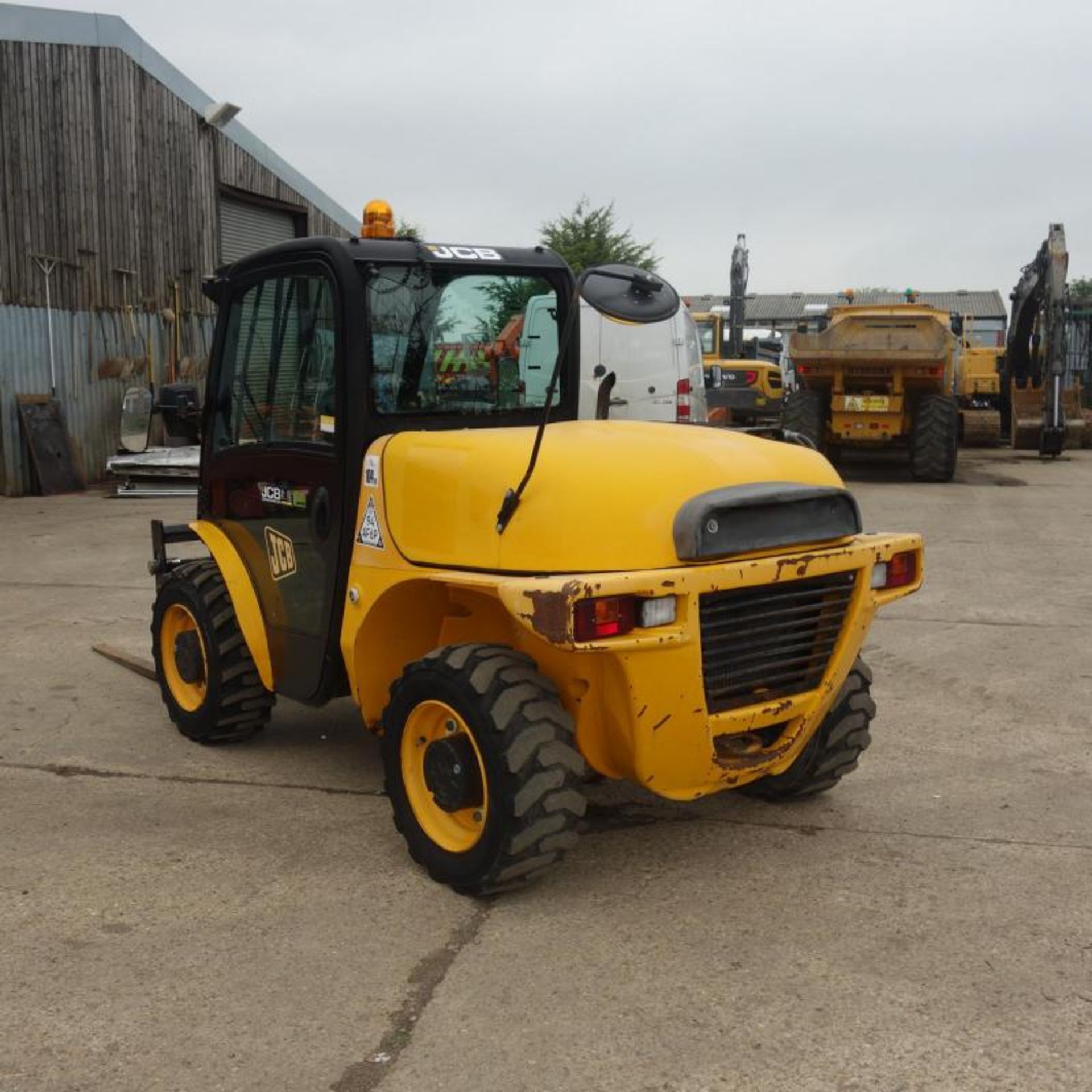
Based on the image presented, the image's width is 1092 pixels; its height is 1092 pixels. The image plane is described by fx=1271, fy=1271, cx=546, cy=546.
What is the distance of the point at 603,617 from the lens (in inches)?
132

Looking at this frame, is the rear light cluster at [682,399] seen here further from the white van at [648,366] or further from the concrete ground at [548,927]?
the concrete ground at [548,927]

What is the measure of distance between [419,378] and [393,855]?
1594 mm

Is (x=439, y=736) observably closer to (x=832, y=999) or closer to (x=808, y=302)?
(x=832, y=999)

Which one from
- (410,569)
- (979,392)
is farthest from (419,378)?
(979,392)

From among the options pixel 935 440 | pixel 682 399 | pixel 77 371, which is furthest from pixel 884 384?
pixel 77 371

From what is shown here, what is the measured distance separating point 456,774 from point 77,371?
14220 mm

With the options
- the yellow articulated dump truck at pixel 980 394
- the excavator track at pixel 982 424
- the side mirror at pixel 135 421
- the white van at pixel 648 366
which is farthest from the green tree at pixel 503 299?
the excavator track at pixel 982 424

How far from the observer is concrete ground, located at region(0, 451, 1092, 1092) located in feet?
9.59

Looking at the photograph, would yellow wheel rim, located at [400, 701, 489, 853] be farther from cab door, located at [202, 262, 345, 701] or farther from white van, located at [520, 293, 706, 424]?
white van, located at [520, 293, 706, 424]

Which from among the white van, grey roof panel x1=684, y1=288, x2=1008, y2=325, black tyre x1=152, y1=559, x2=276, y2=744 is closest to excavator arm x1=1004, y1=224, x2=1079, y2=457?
the white van

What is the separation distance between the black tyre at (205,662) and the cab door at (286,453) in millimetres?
239

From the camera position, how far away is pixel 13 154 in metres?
15.3

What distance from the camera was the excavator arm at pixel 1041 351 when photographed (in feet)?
62.7

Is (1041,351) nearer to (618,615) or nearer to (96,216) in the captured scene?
(96,216)
